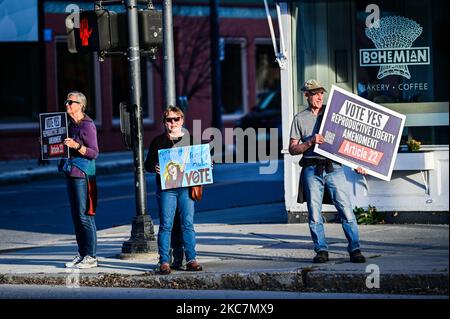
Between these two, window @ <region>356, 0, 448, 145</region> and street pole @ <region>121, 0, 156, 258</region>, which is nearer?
street pole @ <region>121, 0, 156, 258</region>

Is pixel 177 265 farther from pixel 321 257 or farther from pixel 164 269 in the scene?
pixel 321 257

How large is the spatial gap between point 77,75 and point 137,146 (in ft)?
62.4

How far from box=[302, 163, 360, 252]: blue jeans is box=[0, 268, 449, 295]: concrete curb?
27.5 inches

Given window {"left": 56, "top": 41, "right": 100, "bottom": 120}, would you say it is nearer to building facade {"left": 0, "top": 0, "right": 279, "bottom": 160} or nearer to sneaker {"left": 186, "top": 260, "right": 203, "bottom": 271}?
building facade {"left": 0, "top": 0, "right": 279, "bottom": 160}

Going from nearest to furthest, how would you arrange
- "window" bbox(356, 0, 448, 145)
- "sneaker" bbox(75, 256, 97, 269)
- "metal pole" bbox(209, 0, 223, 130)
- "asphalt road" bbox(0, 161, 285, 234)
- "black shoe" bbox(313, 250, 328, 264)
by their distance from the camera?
"black shoe" bbox(313, 250, 328, 264)
"sneaker" bbox(75, 256, 97, 269)
"window" bbox(356, 0, 448, 145)
"asphalt road" bbox(0, 161, 285, 234)
"metal pole" bbox(209, 0, 223, 130)

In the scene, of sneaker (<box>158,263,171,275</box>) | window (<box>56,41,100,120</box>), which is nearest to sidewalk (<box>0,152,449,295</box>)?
sneaker (<box>158,263,171,275</box>)

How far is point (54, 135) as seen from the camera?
11.8 meters

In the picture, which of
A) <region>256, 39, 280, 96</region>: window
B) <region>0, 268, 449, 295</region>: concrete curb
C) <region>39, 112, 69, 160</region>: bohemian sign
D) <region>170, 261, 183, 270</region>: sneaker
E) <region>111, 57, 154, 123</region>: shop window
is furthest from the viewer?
<region>256, 39, 280, 96</region>: window

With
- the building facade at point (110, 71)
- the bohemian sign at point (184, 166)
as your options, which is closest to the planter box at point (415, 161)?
the bohemian sign at point (184, 166)

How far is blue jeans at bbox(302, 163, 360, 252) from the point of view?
11.2 metres

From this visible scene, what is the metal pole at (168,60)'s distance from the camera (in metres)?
12.2

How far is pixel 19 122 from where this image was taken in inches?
1158
